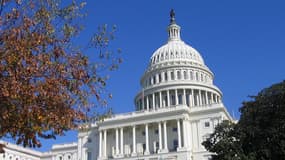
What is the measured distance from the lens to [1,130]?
1841cm

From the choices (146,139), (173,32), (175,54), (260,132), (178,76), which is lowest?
(260,132)

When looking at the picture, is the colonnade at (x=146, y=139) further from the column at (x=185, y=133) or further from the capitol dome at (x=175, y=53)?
the capitol dome at (x=175, y=53)

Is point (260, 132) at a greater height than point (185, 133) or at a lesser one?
lesser

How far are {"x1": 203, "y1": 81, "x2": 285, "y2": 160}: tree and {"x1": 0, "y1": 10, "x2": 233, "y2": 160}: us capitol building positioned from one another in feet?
116

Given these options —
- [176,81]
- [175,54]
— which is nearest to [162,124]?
[176,81]

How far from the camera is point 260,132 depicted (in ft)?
146

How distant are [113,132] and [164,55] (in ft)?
115

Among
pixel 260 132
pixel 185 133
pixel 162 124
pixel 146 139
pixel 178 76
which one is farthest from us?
pixel 178 76

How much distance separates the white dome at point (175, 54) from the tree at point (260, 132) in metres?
68.4

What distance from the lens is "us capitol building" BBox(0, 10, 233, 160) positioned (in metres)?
85.2

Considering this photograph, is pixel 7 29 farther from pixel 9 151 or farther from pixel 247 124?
pixel 9 151

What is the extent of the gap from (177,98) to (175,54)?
59.4ft

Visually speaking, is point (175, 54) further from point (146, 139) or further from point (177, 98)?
point (146, 139)

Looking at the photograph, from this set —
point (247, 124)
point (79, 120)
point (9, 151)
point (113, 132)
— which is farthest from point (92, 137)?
point (79, 120)
